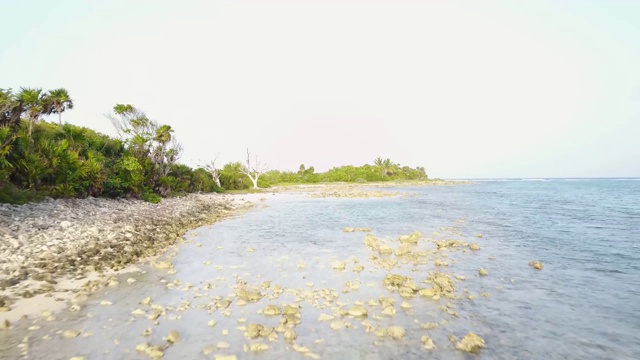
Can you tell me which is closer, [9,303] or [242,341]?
[242,341]

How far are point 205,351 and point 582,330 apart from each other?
25.0 feet

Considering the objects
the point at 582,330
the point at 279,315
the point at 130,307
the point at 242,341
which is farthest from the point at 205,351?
the point at 582,330

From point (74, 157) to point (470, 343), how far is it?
23.6 metres

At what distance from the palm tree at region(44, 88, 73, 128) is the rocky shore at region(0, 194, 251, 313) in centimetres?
1465

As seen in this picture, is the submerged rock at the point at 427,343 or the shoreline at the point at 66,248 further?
the shoreline at the point at 66,248

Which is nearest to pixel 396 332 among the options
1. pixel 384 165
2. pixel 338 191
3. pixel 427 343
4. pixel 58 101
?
pixel 427 343

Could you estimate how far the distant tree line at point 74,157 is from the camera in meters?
16.7

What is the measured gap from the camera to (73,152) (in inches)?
782

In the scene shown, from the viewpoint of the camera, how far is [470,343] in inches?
A: 224

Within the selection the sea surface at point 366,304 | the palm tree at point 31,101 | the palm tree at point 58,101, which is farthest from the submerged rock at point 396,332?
the palm tree at point 58,101

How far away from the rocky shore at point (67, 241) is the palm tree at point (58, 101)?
48.1 ft

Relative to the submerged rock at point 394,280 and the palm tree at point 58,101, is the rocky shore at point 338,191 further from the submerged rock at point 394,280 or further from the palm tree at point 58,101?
the submerged rock at point 394,280

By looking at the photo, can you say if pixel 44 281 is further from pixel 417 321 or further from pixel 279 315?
pixel 417 321

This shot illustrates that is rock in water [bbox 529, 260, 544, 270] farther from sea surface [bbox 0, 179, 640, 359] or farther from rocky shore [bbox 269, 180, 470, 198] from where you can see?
rocky shore [bbox 269, 180, 470, 198]
